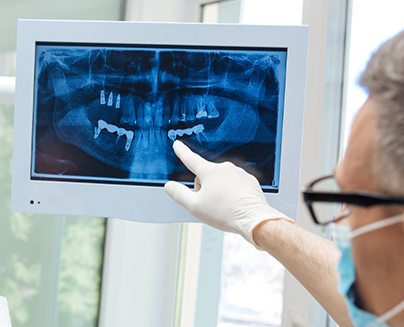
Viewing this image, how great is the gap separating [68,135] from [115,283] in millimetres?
824

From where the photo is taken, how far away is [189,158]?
2.95 ft

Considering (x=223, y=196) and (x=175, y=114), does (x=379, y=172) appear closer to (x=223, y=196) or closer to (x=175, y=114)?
(x=223, y=196)

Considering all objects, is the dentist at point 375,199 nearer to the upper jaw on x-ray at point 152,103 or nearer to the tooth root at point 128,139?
the upper jaw on x-ray at point 152,103

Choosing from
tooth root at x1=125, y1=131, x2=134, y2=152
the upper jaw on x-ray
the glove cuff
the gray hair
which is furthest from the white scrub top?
the gray hair

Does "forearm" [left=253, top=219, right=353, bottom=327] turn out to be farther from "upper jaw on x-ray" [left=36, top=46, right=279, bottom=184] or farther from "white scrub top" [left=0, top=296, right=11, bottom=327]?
"white scrub top" [left=0, top=296, right=11, bottom=327]

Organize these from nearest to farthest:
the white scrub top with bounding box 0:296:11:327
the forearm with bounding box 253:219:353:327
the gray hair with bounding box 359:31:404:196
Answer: the gray hair with bounding box 359:31:404:196, the forearm with bounding box 253:219:353:327, the white scrub top with bounding box 0:296:11:327

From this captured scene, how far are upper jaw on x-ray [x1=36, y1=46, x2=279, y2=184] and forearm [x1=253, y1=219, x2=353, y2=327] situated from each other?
7.8 inches

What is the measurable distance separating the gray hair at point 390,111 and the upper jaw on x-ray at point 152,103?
1.52ft

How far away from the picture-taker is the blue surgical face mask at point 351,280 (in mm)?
486

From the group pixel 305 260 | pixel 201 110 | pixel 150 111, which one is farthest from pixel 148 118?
pixel 305 260

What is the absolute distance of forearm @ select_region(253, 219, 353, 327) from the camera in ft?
2.70

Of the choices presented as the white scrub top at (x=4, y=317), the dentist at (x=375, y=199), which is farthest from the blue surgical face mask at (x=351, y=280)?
the white scrub top at (x=4, y=317)

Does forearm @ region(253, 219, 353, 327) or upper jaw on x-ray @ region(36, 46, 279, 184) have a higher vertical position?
upper jaw on x-ray @ region(36, 46, 279, 184)

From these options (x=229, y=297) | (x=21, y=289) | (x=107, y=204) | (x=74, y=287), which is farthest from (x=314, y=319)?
(x=21, y=289)
